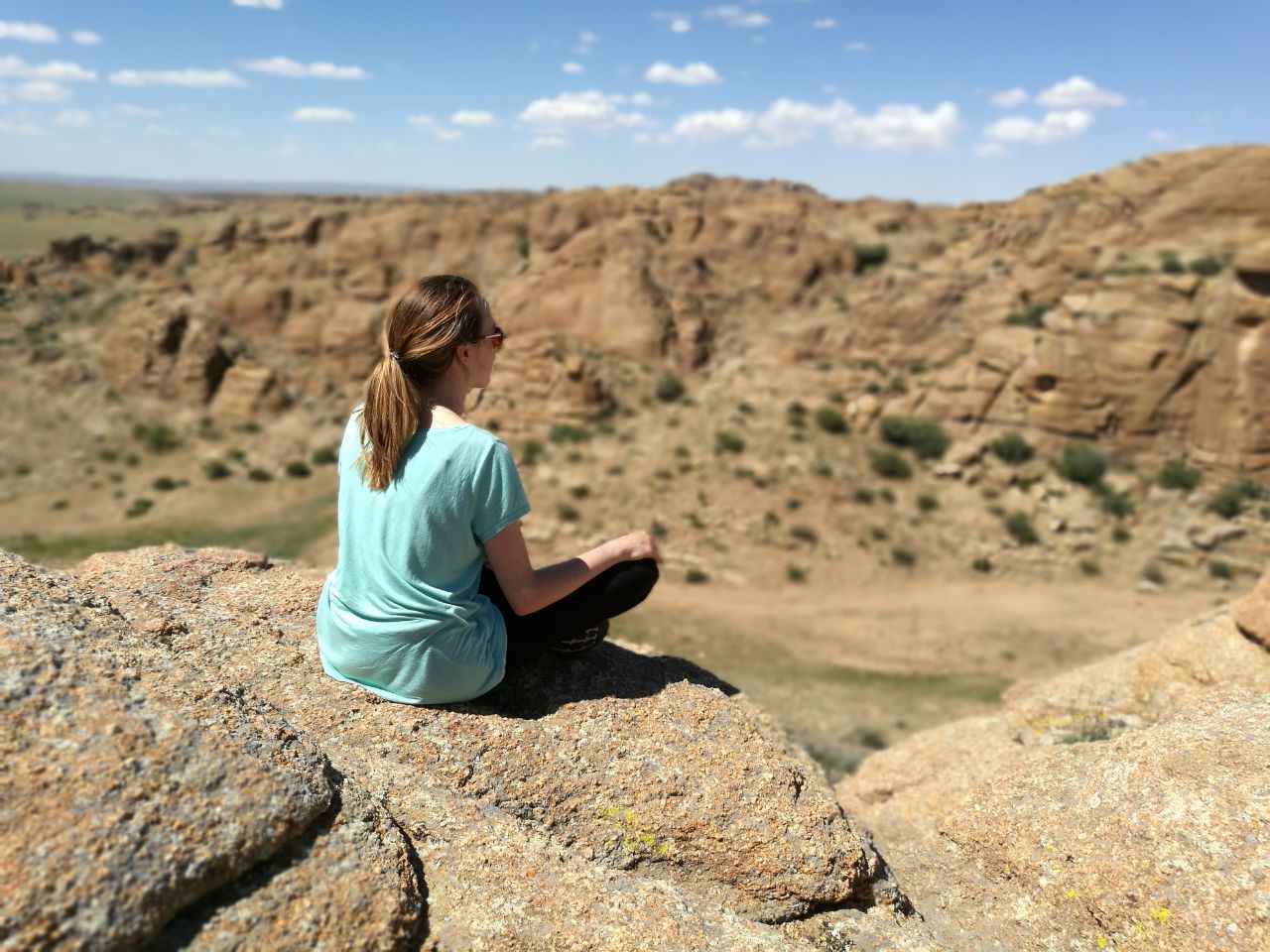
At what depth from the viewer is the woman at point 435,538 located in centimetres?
294

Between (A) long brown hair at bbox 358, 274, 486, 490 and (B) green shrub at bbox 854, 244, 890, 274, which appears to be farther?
(B) green shrub at bbox 854, 244, 890, 274

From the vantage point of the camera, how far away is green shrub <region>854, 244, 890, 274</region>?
29.1 metres

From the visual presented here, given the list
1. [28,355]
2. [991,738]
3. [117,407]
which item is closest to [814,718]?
[991,738]

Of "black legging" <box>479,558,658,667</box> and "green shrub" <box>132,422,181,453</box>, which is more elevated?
"black legging" <box>479,558,658,667</box>

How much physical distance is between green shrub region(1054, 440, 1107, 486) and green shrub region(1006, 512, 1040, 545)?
205cm

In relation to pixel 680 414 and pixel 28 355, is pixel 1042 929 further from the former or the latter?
pixel 28 355

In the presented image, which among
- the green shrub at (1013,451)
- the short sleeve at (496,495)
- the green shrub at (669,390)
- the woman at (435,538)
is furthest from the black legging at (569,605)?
the green shrub at (669,390)

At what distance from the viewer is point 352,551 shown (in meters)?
3.10

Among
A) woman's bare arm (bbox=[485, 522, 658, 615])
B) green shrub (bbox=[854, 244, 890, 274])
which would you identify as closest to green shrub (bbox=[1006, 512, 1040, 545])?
green shrub (bbox=[854, 244, 890, 274])

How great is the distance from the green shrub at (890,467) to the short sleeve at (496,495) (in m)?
18.7

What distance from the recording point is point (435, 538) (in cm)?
295

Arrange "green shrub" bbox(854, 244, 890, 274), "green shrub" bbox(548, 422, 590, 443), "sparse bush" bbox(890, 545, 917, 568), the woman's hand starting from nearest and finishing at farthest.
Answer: the woman's hand, "sparse bush" bbox(890, 545, 917, 568), "green shrub" bbox(548, 422, 590, 443), "green shrub" bbox(854, 244, 890, 274)

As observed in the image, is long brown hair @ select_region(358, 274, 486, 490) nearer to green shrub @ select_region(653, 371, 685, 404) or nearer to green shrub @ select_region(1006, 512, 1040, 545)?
green shrub @ select_region(1006, 512, 1040, 545)

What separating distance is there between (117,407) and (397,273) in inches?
419
